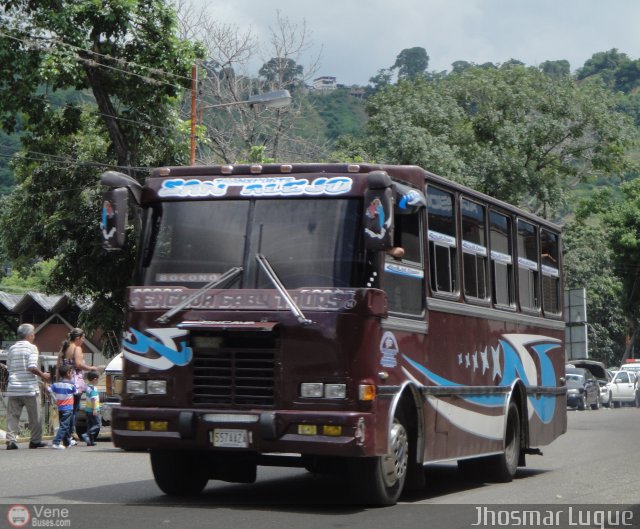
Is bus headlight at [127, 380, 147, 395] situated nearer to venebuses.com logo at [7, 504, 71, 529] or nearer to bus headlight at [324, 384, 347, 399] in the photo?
venebuses.com logo at [7, 504, 71, 529]

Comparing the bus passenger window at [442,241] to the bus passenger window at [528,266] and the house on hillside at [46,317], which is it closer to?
the bus passenger window at [528,266]

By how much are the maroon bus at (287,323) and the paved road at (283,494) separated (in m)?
0.41

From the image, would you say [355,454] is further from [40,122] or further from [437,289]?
[40,122]

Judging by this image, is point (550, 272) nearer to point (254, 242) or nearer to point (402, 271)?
point (402, 271)

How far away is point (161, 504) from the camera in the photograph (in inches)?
445

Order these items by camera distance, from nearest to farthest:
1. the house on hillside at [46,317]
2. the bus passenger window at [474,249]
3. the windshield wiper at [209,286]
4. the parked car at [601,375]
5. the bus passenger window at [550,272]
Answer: the windshield wiper at [209,286], the bus passenger window at [474,249], the bus passenger window at [550,272], the parked car at [601,375], the house on hillside at [46,317]

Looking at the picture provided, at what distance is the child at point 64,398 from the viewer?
60.5ft

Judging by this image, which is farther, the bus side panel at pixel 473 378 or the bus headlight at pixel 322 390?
the bus side panel at pixel 473 378

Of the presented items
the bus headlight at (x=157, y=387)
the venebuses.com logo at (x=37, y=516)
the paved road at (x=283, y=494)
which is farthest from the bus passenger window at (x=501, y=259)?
the venebuses.com logo at (x=37, y=516)

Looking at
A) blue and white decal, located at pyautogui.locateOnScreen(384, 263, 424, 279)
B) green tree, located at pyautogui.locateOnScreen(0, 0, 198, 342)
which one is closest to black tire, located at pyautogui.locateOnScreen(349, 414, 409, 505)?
blue and white decal, located at pyautogui.locateOnScreen(384, 263, 424, 279)

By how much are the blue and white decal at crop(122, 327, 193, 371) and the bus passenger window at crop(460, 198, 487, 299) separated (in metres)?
3.43

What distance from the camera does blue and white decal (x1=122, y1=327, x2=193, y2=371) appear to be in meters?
11.2

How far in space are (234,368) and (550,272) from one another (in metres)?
7.16

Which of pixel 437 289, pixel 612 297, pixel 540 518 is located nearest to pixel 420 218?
pixel 437 289
